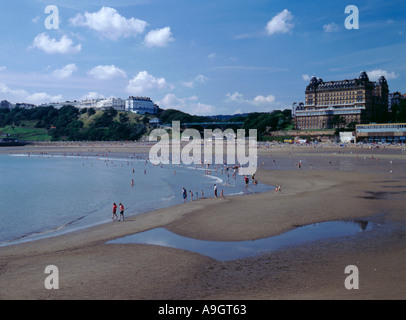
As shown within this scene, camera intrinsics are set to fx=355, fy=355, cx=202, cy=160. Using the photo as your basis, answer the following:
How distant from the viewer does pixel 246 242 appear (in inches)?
650

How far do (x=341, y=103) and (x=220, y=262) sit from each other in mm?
140185

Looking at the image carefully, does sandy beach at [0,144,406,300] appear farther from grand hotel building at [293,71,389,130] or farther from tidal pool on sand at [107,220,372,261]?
grand hotel building at [293,71,389,130]

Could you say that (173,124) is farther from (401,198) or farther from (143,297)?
(143,297)

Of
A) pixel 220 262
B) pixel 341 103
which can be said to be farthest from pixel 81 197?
pixel 341 103

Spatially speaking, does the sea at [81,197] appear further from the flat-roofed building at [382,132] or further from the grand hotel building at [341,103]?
the grand hotel building at [341,103]

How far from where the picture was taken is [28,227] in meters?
22.0

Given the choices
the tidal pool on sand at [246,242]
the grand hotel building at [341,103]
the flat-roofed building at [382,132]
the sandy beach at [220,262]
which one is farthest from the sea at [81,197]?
the grand hotel building at [341,103]

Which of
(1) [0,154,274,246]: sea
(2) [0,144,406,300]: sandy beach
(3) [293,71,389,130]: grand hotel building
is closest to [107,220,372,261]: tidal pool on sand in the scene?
(2) [0,144,406,300]: sandy beach

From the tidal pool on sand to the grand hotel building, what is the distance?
375ft

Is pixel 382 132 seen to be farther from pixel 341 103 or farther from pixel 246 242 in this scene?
pixel 246 242

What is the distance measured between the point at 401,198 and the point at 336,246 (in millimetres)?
13949

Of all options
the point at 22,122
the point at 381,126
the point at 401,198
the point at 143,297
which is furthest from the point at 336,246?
the point at 22,122

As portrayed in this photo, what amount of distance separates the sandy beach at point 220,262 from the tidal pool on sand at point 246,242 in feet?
1.77

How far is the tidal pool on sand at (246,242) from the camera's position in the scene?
599 inches
